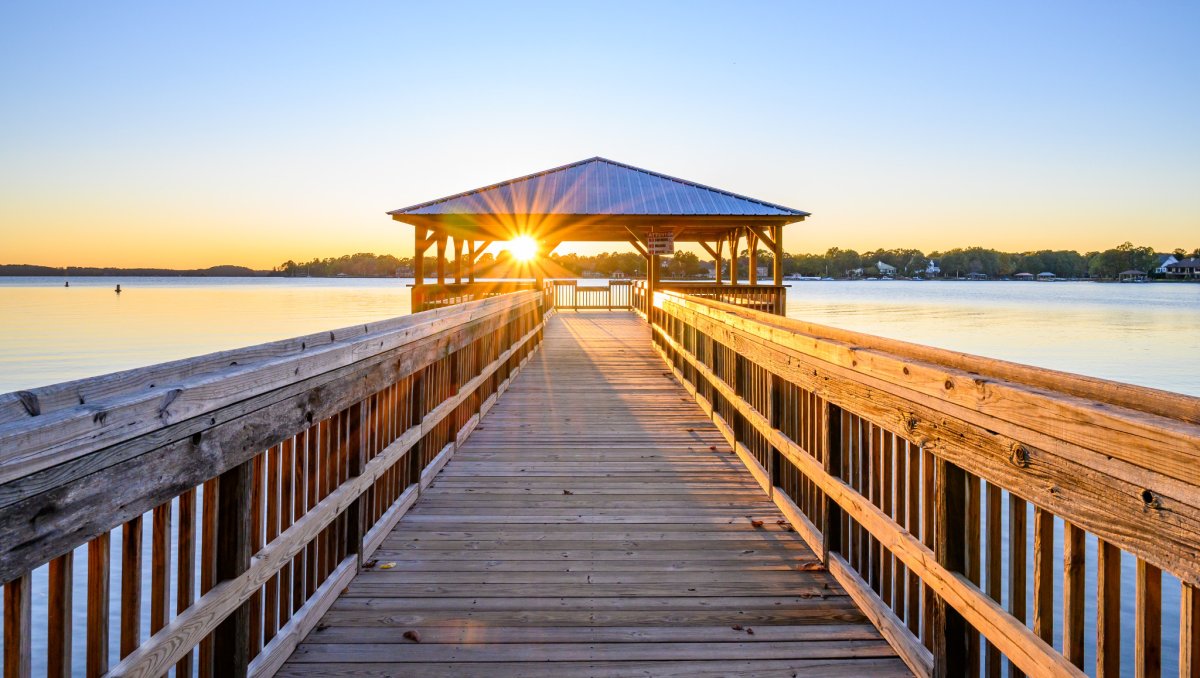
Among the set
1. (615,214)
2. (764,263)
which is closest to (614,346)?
(615,214)

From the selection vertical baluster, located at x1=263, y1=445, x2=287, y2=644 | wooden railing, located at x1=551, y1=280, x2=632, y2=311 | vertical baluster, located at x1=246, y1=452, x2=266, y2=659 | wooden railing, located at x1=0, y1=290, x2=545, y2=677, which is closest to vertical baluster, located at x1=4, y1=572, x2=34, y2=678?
wooden railing, located at x1=0, y1=290, x2=545, y2=677

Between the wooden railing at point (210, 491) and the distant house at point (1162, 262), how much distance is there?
5898 inches

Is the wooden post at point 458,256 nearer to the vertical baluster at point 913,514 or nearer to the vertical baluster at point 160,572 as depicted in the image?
the vertical baluster at point 913,514

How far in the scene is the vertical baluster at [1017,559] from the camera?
6.15ft

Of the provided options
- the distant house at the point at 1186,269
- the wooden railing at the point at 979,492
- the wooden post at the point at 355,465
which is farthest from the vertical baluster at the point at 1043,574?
the distant house at the point at 1186,269

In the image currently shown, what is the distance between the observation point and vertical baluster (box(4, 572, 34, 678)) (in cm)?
129

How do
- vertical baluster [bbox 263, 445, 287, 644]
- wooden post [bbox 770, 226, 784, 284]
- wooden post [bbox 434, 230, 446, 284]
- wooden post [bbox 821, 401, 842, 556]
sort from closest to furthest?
vertical baluster [bbox 263, 445, 287, 644], wooden post [bbox 821, 401, 842, 556], wooden post [bbox 770, 226, 784, 284], wooden post [bbox 434, 230, 446, 284]

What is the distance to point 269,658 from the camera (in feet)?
7.61

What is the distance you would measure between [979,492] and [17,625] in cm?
231

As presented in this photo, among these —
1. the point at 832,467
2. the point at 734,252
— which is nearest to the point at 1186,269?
the point at 734,252

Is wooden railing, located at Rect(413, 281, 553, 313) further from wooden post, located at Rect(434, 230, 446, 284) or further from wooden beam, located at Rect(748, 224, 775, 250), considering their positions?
wooden beam, located at Rect(748, 224, 775, 250)

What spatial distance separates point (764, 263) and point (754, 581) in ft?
280

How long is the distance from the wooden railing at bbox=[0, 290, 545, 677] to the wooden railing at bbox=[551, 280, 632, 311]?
927 inches

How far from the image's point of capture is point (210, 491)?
1.96 metres
